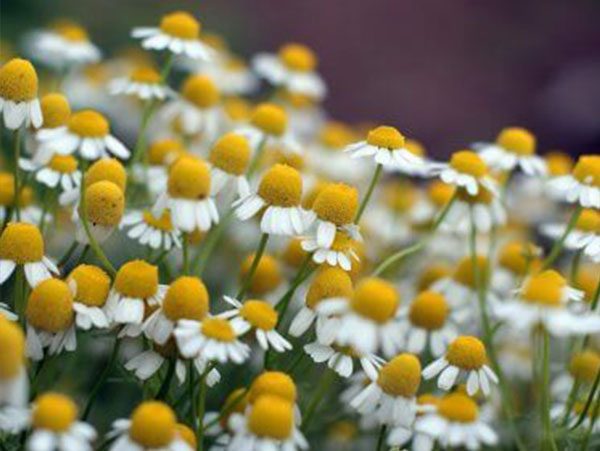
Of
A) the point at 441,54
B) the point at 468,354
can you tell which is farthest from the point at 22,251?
the point at 441,54

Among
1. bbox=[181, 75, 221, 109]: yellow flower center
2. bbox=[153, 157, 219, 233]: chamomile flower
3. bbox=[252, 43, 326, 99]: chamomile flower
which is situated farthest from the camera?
bbox=[252, 43, 326, 99]: chamomile flower

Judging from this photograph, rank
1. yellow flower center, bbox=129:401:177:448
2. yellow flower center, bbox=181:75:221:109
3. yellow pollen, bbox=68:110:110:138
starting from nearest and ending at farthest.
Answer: yellow flower center, bbox=129:401:177:448 < yellow pollen, bbox=68:110:110:138 < yellow flower center, bbox=181:75:221:109

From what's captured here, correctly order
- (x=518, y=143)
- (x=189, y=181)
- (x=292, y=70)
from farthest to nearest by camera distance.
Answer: (x=292, y=70) → (x=518, y=143) → (x=189, y=181)

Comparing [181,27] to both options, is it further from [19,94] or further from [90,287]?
[90,287]

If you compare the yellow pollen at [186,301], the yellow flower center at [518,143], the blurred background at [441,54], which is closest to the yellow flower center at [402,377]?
the yellow pollen at [186,301]

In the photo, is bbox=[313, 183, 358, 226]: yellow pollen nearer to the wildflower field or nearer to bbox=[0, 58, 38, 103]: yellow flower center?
the wildflower field

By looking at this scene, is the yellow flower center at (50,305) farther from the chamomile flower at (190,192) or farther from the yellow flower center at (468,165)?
the yellow flower center at (468,165)


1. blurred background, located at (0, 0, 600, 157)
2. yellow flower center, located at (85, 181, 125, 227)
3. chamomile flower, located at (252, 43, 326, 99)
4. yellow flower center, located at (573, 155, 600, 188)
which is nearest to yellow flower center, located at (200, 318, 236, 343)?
yellow flower center, located at (85, 181, 125, 227)
